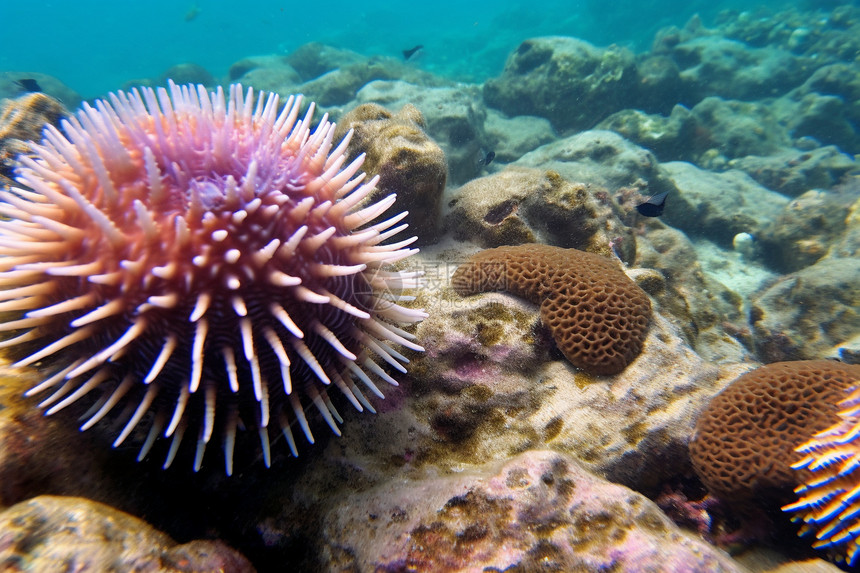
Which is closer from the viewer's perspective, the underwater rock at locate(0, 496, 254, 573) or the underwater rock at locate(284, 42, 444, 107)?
the underwater rock at locate(0, 496, 254, 573)

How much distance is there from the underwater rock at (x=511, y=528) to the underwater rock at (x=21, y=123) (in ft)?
14.6

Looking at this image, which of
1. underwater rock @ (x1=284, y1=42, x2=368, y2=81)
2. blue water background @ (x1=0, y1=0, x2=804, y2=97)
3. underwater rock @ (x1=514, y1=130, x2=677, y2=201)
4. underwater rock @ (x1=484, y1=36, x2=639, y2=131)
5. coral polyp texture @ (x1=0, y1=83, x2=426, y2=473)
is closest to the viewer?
coral polyp texture @ (x1=0, y1=83, x2=426, y2=473)

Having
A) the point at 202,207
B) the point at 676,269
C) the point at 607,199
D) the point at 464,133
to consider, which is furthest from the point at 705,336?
the point at 464,133

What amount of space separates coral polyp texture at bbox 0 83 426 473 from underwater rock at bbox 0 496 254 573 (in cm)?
29

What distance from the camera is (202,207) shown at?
181cm

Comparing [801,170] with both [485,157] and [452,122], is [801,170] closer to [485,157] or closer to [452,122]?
[485,157]

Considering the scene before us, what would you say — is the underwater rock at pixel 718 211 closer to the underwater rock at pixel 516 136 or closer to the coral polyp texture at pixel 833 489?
the underwater rock at pixel 516 136

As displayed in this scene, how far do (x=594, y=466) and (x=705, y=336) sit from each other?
3.13 meters

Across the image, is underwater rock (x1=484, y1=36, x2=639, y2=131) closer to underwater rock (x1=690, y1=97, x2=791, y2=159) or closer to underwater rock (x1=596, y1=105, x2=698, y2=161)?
underwater rock (x1=596, y1=105, x2=698, y2=161)

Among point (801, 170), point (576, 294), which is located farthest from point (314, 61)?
point (576, 294)

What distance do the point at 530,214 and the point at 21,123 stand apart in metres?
5.44

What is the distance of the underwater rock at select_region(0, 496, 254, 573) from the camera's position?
138cm

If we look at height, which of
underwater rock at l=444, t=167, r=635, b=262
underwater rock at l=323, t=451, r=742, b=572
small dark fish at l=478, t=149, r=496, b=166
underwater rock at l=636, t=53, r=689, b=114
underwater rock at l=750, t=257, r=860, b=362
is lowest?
underwater rock at l=750, t=257, r=860, b=362

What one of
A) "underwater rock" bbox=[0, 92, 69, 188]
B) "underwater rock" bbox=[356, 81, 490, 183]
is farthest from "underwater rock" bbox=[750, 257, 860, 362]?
"underwater rock" bbox=[0, 92, 69, 188]
